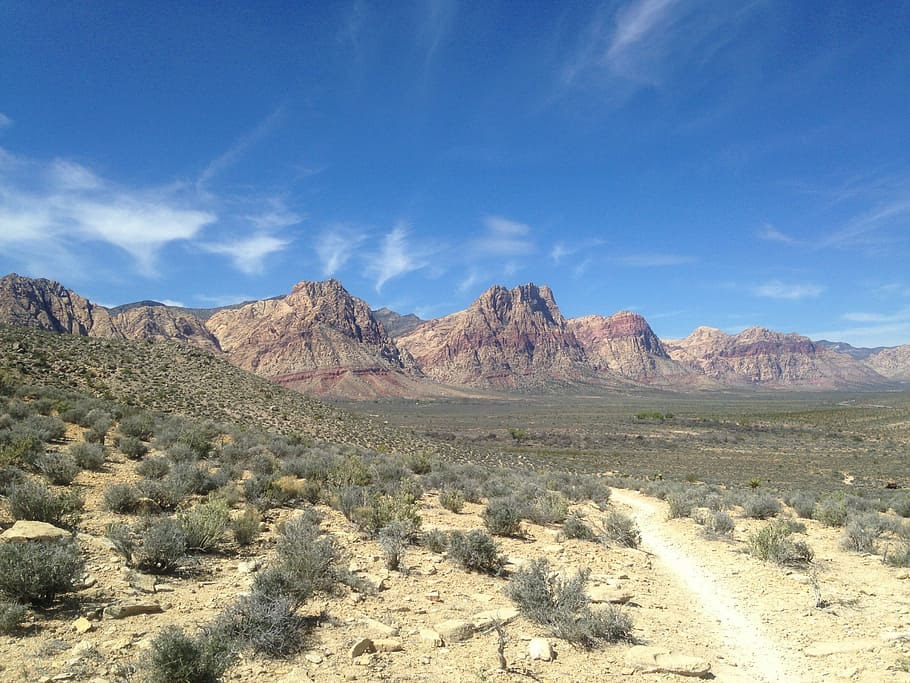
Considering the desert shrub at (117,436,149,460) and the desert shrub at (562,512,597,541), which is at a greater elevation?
the desert shrub at (117,436,149,460)

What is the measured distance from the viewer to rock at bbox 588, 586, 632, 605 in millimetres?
7484

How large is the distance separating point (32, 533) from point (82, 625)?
240cm

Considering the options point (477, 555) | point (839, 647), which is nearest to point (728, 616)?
point (839, 647)

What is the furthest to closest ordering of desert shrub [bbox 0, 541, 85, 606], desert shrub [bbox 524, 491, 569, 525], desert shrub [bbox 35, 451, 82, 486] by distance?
desert shrub [bbox 524, 491, 569, 525]
desert shrub [bbox 35, 451, 82, 486]
desert shrub [bbox 0, 541, 85, 606]

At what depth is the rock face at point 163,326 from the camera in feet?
553

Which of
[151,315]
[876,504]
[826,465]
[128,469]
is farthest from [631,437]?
[151,315]

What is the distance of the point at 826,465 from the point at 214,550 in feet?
161

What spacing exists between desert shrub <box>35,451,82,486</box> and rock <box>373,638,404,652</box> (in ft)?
26.0

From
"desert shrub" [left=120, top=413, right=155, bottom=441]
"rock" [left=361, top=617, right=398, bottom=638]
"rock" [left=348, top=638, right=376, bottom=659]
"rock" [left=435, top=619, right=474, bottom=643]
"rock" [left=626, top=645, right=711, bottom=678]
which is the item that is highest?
"desert shrub" [left=120, top=413, right=155, bottom=441]

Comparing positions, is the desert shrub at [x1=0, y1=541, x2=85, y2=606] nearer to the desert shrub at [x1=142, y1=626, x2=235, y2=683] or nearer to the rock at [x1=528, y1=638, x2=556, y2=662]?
the desert shrub at [x1=142, y1=626, x2=235, y2=683]

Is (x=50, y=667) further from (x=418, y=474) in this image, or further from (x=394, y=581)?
(x=418, y=474)

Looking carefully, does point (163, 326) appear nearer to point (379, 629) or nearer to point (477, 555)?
point (477, 555)

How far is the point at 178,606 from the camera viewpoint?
5.79 metres

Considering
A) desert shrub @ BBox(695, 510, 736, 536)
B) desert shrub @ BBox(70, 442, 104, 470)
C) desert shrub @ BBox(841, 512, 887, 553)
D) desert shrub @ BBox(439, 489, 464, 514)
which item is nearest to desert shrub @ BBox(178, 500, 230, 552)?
desert shrub @ BBox(70, 442, 104, 470)
